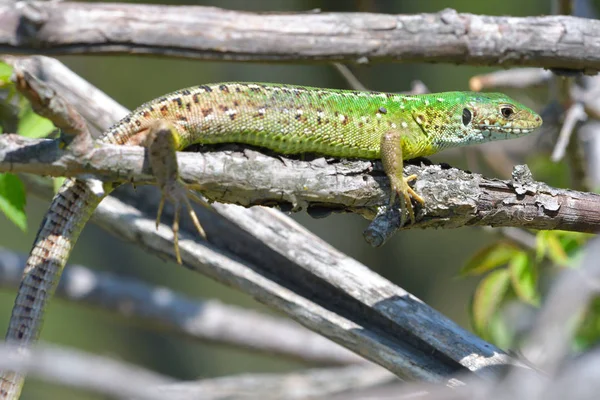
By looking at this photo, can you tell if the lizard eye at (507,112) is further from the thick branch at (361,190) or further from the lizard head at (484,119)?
the thick branch at (361,190)

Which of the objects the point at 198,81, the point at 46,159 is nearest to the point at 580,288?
the point at 46,159

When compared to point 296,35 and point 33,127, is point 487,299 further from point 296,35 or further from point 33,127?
point 33,127

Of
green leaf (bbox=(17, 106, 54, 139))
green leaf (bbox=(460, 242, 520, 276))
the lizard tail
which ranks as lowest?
the lizard tail

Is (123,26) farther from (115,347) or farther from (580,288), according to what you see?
(115,347)

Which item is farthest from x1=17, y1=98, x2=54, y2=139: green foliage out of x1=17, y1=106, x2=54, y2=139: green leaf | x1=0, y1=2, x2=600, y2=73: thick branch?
x1=0, y1=2, x2=600, y2=73: thick branch

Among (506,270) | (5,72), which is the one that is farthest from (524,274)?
(5,72)

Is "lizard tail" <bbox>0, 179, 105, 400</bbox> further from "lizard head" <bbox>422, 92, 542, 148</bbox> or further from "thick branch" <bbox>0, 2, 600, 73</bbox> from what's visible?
"lizard head" <bbox>422, 92, 542, 148</bbox>

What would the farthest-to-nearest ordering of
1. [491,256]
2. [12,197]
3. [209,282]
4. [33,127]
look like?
[209,282] → [491,256] → [33,127] → [12,197]
